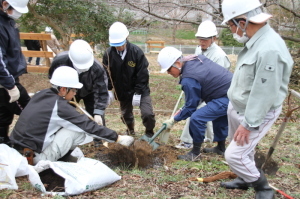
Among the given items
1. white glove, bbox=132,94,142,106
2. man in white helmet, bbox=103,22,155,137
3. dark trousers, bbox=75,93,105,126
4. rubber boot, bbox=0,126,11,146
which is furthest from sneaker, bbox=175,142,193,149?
rubber boot, bbox=0,126,11,146

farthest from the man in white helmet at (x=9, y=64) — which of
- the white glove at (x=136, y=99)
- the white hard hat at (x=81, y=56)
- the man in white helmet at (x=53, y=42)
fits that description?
the man in white helmet at (x=53, y=42)

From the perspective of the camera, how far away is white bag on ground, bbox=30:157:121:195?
3136 mm

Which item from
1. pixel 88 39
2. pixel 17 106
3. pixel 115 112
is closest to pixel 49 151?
pixel 17 106

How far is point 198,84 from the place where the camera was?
13.4 feet

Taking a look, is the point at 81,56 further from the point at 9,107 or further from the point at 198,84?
the point at 198,84

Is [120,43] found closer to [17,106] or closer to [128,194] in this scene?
[17,106]

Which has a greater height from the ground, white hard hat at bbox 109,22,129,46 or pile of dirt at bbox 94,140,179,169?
white hard hat at bbox 109,22,129,46

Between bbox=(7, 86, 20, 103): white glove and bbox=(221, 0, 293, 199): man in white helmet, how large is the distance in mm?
2478

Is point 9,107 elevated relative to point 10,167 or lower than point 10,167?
elevated

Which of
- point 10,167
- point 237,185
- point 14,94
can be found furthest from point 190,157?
point 14,94

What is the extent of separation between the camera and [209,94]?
4.23 m

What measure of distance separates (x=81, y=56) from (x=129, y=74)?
1.07 meters

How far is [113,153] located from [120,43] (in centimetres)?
158

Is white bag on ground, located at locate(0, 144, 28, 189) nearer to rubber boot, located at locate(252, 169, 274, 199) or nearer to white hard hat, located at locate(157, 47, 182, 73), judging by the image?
white hard hat, located at locate(157, 47, 182, 73)
